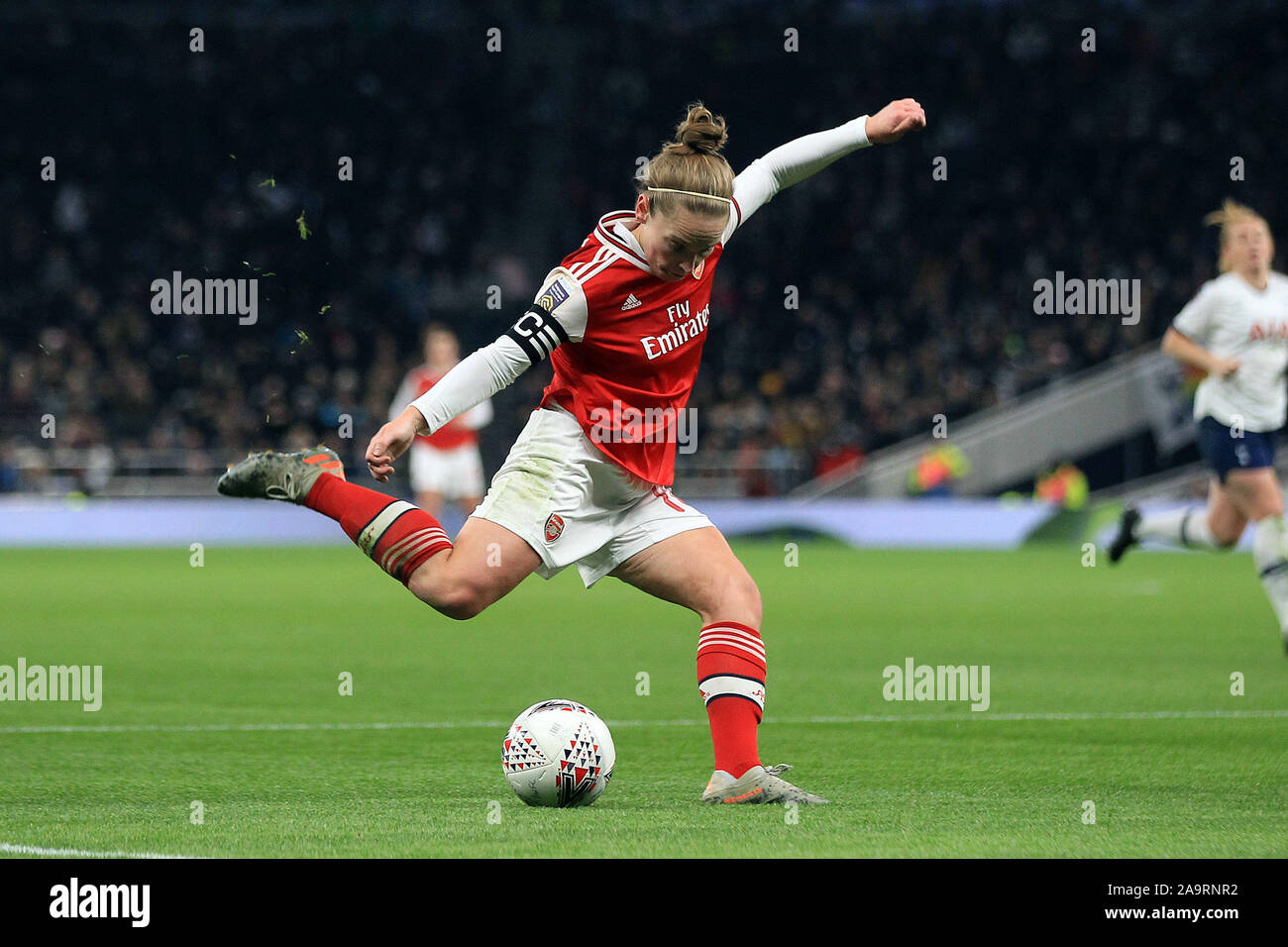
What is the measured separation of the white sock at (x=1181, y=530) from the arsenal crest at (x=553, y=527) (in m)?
5.99

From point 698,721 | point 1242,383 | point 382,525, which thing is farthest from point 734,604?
point 1242,383

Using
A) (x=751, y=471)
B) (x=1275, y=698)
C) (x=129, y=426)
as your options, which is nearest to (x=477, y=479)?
(x=751, y=471)

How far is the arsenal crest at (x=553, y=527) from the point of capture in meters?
5.68

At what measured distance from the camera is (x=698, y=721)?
7.91 metres

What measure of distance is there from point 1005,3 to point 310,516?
50.1ft

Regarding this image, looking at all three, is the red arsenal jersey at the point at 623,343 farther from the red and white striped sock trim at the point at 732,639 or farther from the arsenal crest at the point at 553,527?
the red and white striped sock trim at the point at 732,639

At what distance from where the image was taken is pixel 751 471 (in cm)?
2419

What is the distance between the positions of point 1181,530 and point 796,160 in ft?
18.3

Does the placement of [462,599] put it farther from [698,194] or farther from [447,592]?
[698,194]

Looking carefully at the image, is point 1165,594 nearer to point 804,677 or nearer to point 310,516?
point 804,677

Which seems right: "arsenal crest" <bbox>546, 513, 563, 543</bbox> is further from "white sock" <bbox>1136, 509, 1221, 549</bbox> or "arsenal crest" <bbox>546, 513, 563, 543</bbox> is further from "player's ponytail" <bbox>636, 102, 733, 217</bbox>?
"white sock" <bbox>1136, 509, 1221, 549</bbox>

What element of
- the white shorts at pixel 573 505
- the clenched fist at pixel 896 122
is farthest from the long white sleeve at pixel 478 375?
the clenched fist at pixel 896 122

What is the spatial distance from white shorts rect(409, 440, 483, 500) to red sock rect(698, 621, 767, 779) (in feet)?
42.3

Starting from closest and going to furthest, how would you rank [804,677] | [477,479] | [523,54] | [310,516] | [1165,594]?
[804,677] < [1165,594] < [477,479] < [310,516] < [523,54]
